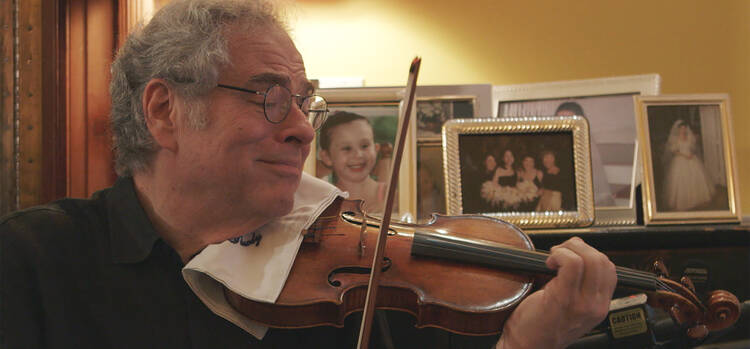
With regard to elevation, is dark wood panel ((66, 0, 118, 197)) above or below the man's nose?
above

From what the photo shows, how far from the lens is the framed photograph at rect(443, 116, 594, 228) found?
131 cm

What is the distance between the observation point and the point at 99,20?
1580mm

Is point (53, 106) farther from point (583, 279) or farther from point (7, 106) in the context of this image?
point (583, 279)

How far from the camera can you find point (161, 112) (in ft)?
3.25

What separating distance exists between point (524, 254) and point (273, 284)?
1.37 feet

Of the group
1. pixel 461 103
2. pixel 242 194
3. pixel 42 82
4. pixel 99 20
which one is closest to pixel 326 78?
pixel 461 103

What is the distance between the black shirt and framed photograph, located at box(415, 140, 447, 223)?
0.55 m

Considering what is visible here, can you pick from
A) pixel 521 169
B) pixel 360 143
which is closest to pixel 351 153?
pixel 360 143

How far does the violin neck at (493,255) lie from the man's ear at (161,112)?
0.50 meters

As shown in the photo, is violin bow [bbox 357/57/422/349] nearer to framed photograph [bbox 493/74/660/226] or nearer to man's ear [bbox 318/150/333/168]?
man's ear [bbox 318/150/333/168]

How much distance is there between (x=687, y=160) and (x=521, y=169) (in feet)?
1.50

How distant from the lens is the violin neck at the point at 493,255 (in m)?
0.87

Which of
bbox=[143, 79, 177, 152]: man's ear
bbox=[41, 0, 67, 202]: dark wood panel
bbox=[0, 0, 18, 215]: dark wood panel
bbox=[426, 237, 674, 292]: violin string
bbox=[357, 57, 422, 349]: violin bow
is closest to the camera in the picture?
bbox=[357, 57, 422, 349]: violin bow

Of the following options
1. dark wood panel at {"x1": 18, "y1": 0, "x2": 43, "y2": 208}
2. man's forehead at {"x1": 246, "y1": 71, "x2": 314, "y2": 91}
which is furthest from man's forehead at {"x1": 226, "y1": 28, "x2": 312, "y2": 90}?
dark wood panel at {"x1": 18, "y1": 0, "x2": 43, "y2": 208}
